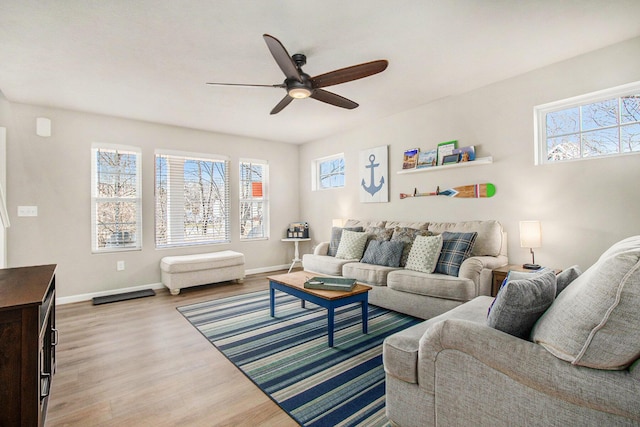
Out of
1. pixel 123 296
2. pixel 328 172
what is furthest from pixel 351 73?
pixel 123 296

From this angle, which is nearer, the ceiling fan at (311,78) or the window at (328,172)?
the ceiling fan at (311,78)

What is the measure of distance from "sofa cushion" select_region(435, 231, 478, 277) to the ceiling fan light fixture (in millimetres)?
2156

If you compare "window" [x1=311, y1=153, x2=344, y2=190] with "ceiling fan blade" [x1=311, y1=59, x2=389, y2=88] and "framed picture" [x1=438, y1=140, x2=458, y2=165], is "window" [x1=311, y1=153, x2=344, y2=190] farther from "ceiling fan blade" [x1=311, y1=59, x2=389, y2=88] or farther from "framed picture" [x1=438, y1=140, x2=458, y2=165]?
"ceiling fan blade" [x1=311, y1=59, x2=389, y2=88]

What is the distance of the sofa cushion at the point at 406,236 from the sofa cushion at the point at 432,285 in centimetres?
28

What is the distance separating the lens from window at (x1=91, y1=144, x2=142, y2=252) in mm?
4301

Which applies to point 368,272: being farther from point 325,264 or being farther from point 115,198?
point 115,198

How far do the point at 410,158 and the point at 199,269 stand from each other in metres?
3.44

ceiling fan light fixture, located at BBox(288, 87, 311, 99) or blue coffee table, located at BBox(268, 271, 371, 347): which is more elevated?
ceiling fan light fixture, located at BBox(288, 87, 311, 99)

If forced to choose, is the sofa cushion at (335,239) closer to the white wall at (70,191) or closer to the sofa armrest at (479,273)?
the sofa armrest at (479,273)

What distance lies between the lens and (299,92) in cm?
265

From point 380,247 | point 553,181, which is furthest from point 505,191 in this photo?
point 380,247

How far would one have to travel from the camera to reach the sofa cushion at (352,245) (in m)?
4.20

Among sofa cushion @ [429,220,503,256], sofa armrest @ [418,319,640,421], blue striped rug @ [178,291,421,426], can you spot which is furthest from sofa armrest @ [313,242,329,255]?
sofa armrest @ [418,319,640,421]

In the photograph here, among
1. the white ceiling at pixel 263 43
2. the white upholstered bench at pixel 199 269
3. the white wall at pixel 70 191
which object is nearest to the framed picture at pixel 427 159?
the white ceiling at pixel 263 43
